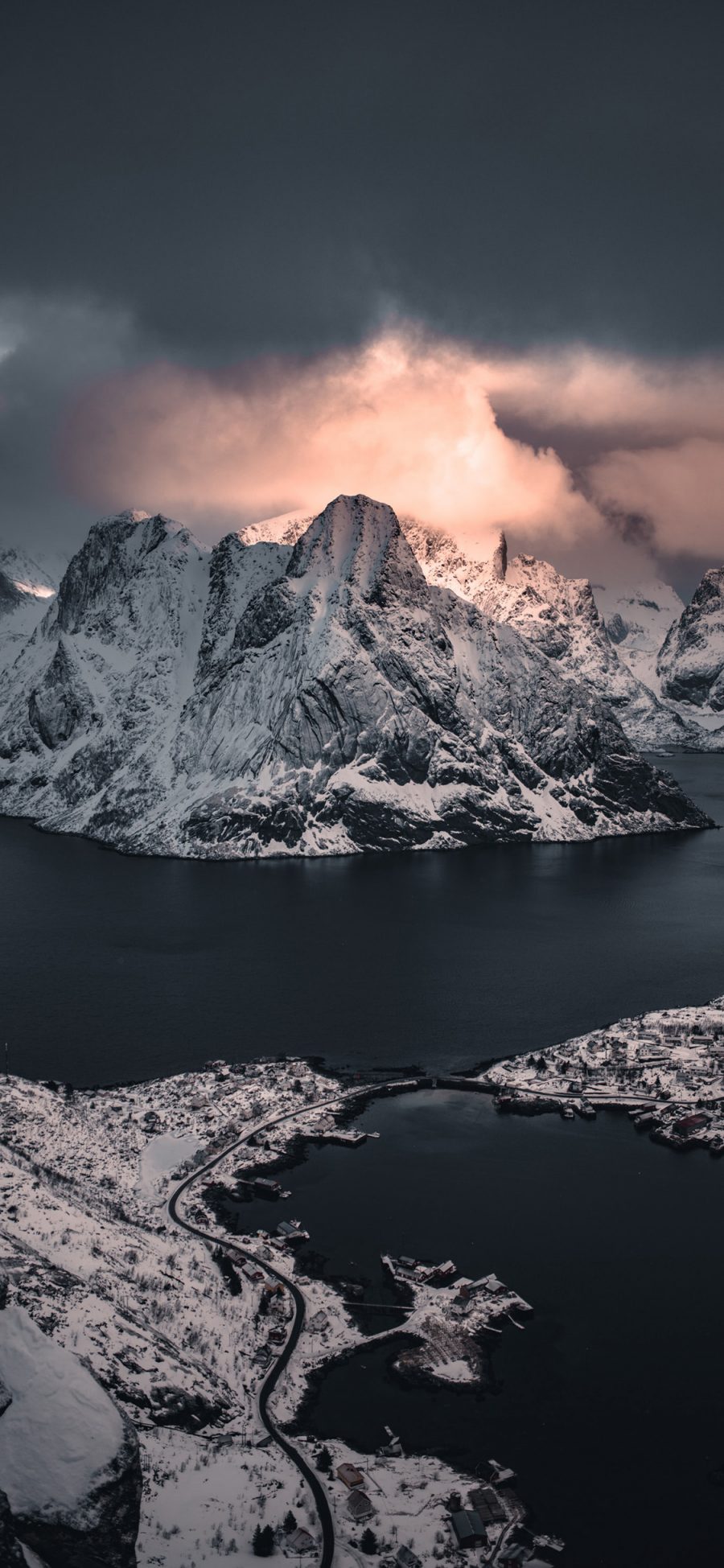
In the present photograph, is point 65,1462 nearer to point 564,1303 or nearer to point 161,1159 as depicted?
point 564,1303

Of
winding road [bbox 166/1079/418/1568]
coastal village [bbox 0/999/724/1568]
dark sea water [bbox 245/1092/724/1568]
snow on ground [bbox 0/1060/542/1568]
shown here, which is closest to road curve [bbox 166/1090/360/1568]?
winding road [bbox 166/1079/418/1568]

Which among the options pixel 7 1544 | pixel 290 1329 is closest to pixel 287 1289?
pixel 290 1329

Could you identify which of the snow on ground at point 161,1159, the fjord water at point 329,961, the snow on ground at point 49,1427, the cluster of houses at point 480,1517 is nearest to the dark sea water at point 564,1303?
the cluster of houses at point 480,1517

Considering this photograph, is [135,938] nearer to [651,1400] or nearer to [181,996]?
[181,996]

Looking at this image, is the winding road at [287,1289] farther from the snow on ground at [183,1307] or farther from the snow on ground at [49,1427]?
the snow on ground at [49,1427]

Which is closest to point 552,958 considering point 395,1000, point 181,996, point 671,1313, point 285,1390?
point 395,1000

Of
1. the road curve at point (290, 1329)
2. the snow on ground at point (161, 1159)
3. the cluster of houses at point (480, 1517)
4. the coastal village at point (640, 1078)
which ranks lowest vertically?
the cluster of houses at point (480, 1517)

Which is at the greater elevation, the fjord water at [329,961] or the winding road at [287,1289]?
the fjord water at [329,961]
